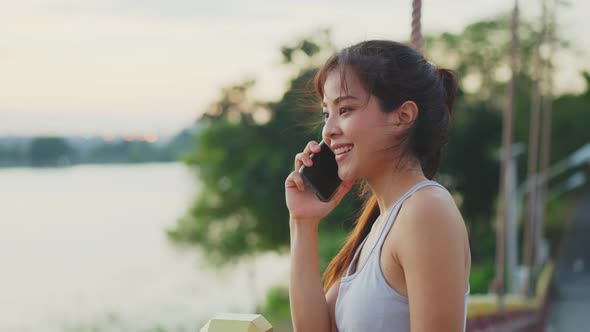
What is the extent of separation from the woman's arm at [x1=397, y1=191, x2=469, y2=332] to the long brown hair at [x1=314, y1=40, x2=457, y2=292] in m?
0.22

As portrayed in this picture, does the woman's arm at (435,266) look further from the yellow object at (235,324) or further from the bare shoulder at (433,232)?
the yellow object at (235,324)

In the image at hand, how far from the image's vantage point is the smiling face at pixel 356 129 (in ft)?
4.84

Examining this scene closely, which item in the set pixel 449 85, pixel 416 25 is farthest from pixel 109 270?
pixel 449 85

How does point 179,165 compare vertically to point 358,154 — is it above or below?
below

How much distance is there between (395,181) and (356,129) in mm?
137

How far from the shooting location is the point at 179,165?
28438mm

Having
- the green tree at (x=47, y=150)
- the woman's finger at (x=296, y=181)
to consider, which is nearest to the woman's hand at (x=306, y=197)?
the woman's finger at (x=296, y=181)

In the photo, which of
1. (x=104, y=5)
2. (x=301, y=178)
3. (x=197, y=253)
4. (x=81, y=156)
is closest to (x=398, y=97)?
(x=301, y=178)

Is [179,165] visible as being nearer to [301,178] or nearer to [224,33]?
[224,33]

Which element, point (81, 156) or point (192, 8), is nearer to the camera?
point (81, 156)

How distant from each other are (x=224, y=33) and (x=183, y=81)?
393cm

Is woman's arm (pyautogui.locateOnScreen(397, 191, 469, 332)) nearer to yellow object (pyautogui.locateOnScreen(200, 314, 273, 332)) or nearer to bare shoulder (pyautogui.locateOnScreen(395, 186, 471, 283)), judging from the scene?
bare shoulder (pyautogui.locateOnScreen(395, 186, 471, 283))

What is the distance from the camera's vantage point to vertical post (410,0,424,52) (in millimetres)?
2123

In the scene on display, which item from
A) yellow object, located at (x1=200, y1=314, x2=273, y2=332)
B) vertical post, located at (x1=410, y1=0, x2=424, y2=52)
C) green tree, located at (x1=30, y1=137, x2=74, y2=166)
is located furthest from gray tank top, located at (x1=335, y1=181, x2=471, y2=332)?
green tree, located at (x1=30, y1=137, x2=74, y2=166)
